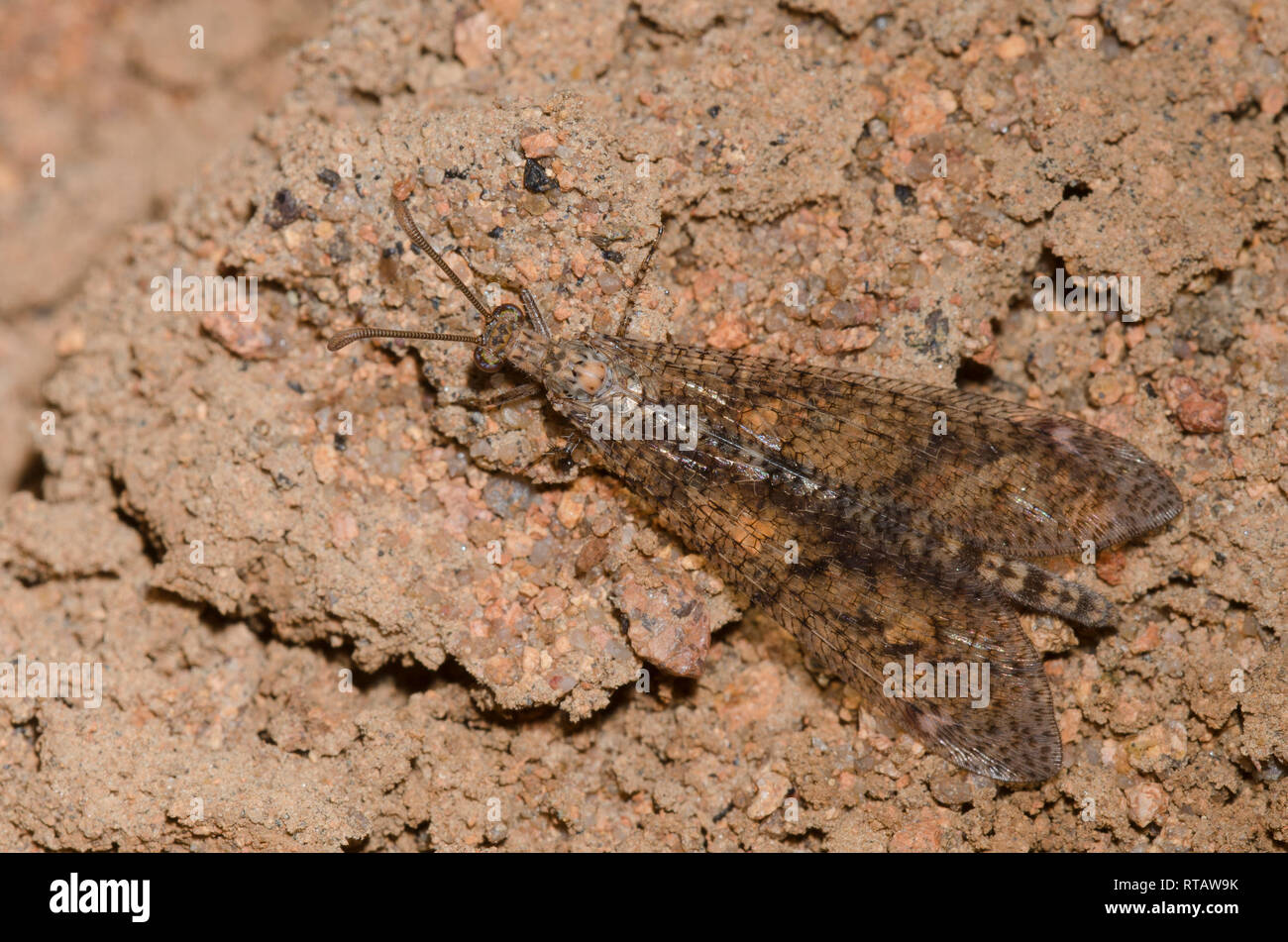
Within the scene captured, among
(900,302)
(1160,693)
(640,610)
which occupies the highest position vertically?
(900,302)

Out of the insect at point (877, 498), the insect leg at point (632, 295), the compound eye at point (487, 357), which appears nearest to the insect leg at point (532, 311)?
the insect at point (877, 498)

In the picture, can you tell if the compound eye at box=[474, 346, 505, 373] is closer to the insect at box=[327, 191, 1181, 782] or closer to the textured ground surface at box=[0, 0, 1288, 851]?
the insect at box=[327, 191, 1181, 782]

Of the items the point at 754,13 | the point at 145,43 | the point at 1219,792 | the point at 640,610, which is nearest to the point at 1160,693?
the point at 1219,792

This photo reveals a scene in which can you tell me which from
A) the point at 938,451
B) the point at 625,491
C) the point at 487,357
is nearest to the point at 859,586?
the point at 938,451

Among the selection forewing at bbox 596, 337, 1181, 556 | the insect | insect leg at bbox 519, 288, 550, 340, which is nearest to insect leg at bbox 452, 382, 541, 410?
the insect

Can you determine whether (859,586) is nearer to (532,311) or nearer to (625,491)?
(625,491)

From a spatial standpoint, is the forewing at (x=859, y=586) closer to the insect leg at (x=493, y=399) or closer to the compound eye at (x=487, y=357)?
the insect leg at (x=493, y=399)
